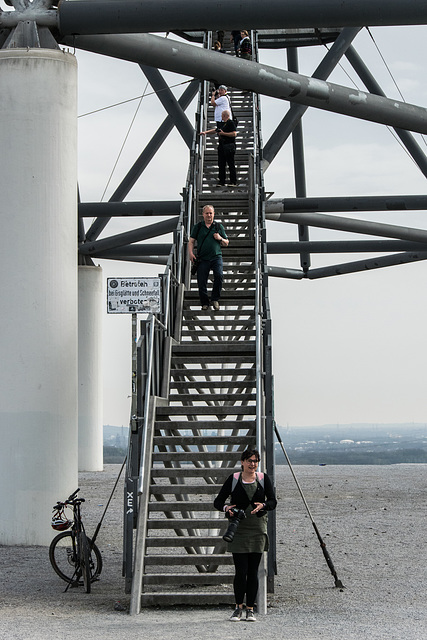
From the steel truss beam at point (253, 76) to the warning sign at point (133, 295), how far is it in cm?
404

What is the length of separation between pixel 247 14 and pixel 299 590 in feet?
25.6

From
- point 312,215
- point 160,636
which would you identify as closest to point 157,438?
point 160,636

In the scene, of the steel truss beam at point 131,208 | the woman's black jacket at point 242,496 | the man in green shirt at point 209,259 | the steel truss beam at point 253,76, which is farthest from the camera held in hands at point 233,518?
the steel truss beam at point 131,208

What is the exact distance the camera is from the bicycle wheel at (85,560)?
42.2 feet

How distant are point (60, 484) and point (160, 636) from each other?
642cm

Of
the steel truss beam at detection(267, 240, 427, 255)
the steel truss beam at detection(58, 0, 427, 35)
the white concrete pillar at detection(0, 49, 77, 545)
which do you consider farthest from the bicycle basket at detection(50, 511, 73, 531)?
the steel truss beam at detection(267, 240, 427, 255)

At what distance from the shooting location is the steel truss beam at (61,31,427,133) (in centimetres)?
1644

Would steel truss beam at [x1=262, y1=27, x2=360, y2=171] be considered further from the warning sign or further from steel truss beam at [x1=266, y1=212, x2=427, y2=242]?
the warning sign

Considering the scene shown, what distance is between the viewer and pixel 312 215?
82.4 feet

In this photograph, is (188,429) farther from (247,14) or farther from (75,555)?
(247,14)

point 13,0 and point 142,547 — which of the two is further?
point 13,0

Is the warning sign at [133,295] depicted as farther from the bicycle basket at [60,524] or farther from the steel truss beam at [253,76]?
the steel truss beam at [253,76]

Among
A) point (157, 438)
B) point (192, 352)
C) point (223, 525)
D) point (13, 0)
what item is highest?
point (13, 0)

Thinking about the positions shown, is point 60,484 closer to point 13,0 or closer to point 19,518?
point 19,518
